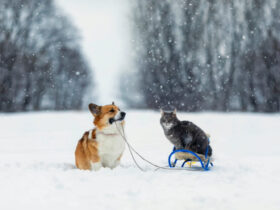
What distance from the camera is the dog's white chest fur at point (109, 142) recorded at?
4.60 meters

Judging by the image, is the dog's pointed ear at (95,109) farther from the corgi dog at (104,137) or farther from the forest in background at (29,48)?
the forest in background at (29,48)

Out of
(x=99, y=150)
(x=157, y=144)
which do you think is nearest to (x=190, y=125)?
(x=99, y=150)

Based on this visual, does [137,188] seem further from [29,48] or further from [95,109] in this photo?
[29,48]

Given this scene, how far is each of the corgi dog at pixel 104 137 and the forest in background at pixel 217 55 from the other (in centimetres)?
1171

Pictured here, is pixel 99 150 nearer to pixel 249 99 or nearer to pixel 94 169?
pixel 94 169

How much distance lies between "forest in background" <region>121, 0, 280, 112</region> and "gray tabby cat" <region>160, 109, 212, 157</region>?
36.6 feet

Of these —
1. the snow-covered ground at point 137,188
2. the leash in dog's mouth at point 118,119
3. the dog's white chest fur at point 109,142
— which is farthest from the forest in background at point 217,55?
the leash in dog's mouth at point 118,119

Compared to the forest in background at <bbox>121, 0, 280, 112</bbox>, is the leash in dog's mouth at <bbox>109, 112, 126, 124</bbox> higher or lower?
lower

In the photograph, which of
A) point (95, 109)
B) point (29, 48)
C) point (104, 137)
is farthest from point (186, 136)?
point (29, 48)

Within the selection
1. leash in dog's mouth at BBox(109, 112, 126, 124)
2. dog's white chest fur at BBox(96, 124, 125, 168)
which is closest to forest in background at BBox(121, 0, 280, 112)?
dog's white chest fur at BBox(96, 124, 125, 168)

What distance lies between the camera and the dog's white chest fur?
4.60 meters

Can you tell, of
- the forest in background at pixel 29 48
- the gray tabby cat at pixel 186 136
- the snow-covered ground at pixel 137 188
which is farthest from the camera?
the forest in background at pixel 29 48

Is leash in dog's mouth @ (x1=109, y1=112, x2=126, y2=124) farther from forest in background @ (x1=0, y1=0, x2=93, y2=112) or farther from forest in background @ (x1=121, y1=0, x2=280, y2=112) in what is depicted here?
forest in background @ (x1=0, y1=0, x2=93, y2=112)

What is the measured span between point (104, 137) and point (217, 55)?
1369 cm
